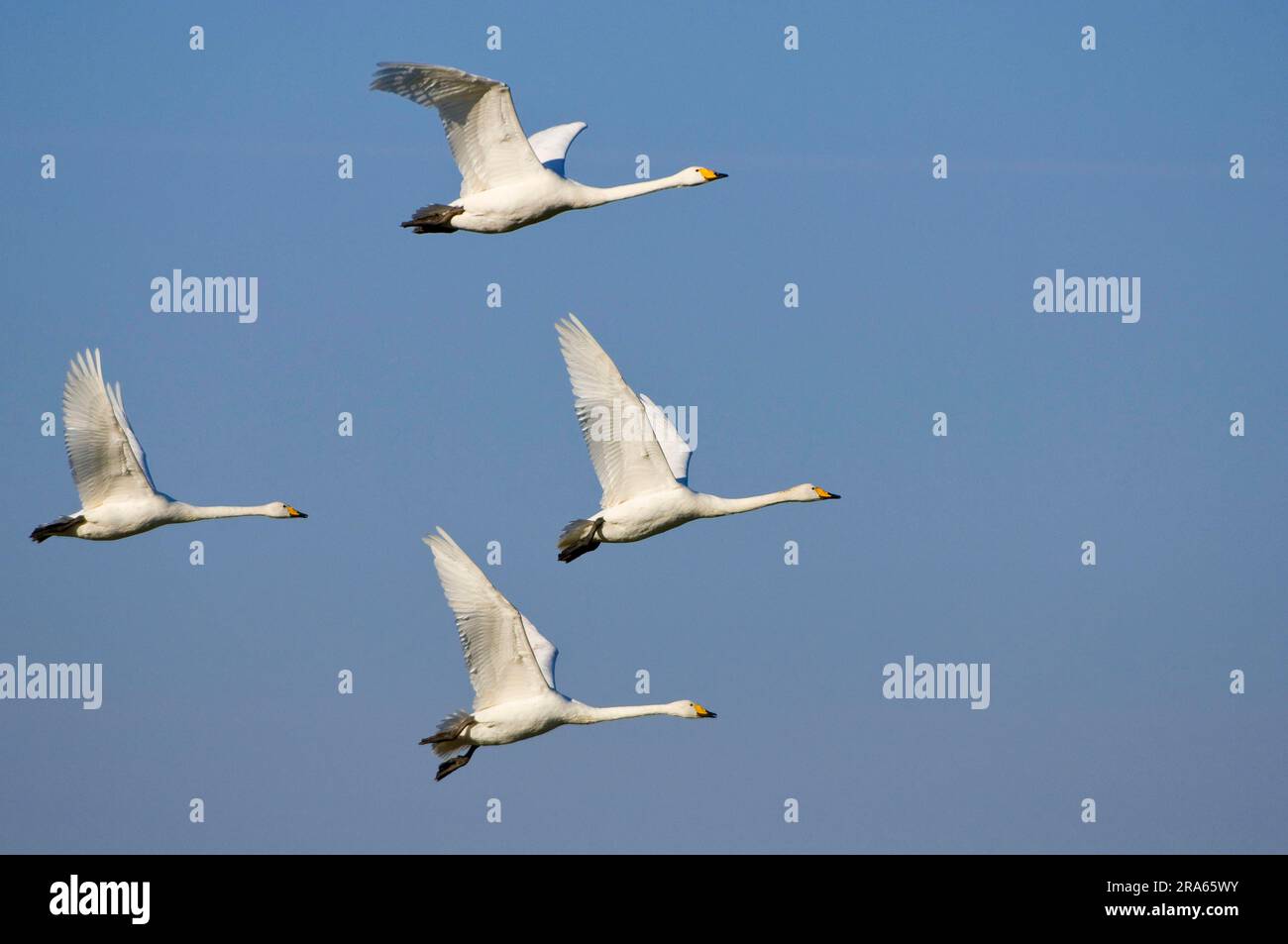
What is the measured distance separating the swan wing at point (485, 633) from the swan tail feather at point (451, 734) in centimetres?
29

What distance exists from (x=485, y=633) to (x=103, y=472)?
26.5 ft

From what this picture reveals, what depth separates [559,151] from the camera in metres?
42.8

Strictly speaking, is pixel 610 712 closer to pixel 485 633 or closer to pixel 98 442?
pixel 485 633

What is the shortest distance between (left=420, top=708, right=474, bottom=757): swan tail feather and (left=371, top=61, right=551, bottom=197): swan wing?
835 cm

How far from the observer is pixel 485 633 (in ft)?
115
